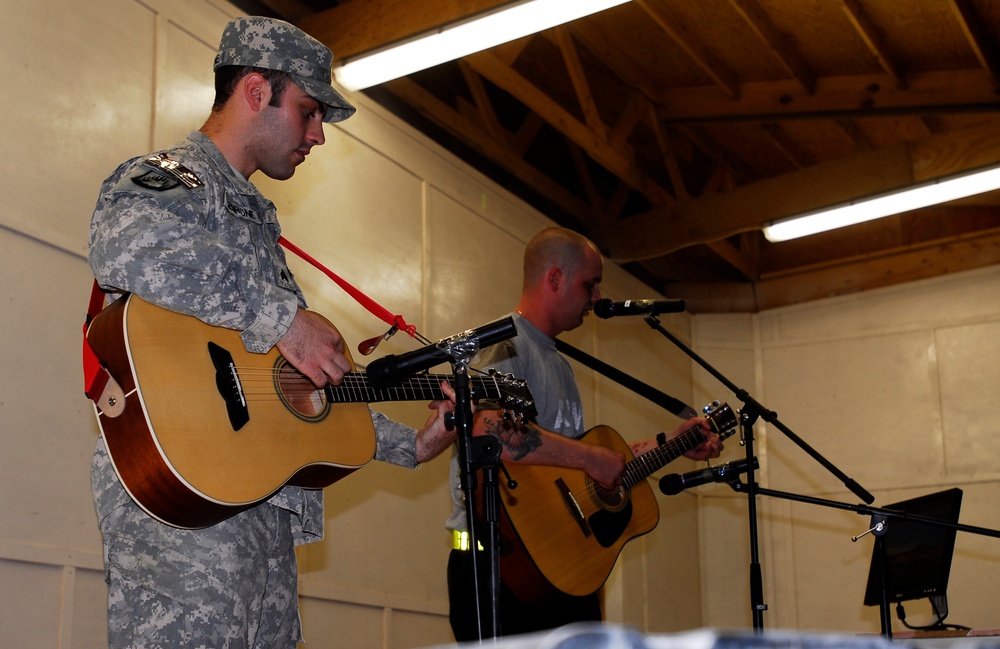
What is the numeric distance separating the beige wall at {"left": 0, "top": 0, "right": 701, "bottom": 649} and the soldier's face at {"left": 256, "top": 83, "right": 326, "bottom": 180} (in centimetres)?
131

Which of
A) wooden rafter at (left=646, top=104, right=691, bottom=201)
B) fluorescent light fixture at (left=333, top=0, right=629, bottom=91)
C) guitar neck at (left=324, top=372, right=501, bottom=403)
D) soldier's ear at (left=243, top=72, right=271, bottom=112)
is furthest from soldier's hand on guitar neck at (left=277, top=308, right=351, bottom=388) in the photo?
wooden rafter at (left=646, top=104, right=691, bottom=201)

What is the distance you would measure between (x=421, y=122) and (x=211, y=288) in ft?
13.0

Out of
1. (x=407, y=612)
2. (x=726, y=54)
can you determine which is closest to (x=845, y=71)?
(x=726, y=54)

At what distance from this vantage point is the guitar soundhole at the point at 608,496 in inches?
155

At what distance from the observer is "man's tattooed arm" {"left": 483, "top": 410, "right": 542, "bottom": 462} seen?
11.3 ft

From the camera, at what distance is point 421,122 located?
20.1 feet

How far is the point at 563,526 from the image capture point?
3762mm

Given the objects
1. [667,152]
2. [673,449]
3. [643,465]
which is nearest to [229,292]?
[643,465]

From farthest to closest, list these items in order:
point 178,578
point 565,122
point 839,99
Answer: point 839,99 → point 565,122 → point 178,578

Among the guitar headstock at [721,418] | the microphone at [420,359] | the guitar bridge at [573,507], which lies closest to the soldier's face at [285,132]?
the microphone at [420,359]

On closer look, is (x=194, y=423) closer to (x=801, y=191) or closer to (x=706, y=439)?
(x=706, y=439)

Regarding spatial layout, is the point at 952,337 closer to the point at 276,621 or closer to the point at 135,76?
the point at 135,76

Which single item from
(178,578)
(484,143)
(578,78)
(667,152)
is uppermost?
(578,78)

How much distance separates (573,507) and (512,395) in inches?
53.6
